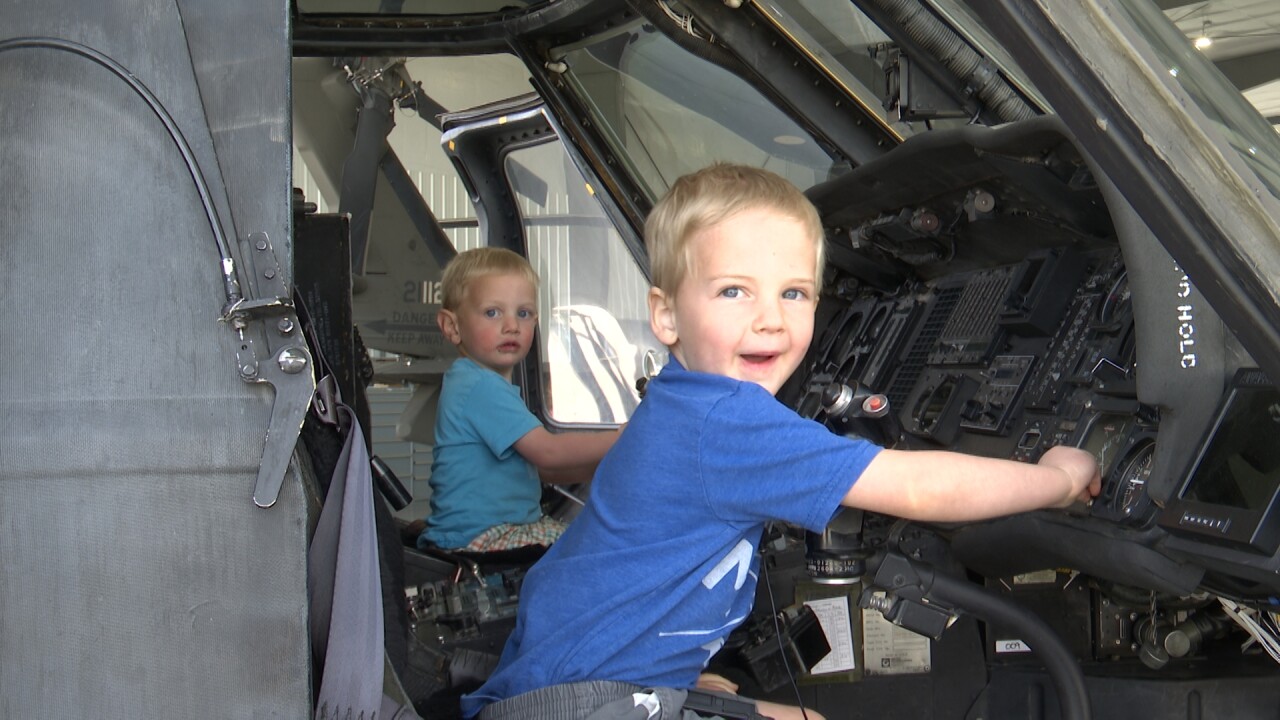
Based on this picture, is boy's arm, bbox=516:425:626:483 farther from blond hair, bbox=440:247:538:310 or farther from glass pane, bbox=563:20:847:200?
glass pane, bbox=563:20:847:200

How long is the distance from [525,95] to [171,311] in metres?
3.14

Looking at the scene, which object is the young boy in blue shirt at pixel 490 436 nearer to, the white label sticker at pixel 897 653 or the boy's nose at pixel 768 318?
the white label sticker at pixel 897 653

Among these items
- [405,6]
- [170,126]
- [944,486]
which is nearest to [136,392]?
[170,126]

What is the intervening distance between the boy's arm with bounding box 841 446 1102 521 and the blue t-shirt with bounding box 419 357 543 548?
5.34ft

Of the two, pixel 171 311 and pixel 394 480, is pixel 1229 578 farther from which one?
pixel 394 480

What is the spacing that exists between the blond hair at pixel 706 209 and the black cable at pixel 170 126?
0.60 m

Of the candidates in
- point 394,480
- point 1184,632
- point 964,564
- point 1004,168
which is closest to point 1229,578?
point 1184,632

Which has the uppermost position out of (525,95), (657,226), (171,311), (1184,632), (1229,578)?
(525,95)

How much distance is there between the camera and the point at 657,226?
64.8 inches

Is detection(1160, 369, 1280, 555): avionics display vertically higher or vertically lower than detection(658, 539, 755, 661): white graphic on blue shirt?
higher

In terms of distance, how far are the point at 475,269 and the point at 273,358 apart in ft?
6.24

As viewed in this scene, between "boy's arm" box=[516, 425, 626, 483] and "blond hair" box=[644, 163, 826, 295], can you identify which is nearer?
"blond hair" box=[644, 163, 826, 295]

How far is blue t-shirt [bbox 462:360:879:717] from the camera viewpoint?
1.40 m

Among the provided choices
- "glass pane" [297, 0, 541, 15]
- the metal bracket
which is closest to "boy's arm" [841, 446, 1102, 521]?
the metal bracket
